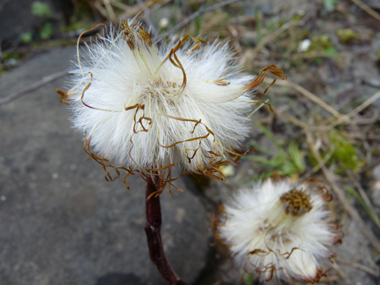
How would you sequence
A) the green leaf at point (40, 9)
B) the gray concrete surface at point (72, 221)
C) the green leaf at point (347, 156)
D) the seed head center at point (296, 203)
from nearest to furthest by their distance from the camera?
1. the seed head center at point (296, 203)
2. the gray concrete surface at point (72, 221)
3. the green leaf at point (347, 156)
4. the green leaf at point (40, 9)

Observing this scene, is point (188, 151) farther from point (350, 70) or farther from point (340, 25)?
point (340, 25)

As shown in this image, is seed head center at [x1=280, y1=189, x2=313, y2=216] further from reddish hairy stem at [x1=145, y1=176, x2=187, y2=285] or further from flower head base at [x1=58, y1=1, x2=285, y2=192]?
reddish hairy stem at [x1=145, y1=176, x2=187, y2=285]

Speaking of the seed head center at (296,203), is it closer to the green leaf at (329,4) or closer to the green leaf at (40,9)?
the green leaf at (329,4)

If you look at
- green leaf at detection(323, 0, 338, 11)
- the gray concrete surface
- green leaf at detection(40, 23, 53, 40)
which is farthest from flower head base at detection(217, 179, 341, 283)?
green leaf at detection(40, 23, 53, 40)

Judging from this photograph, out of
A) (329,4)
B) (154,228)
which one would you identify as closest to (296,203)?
(154,228)

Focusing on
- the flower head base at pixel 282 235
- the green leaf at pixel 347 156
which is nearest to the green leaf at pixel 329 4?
the green leaf at pixel 347 156

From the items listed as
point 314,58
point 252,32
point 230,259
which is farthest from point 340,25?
point 230,259
